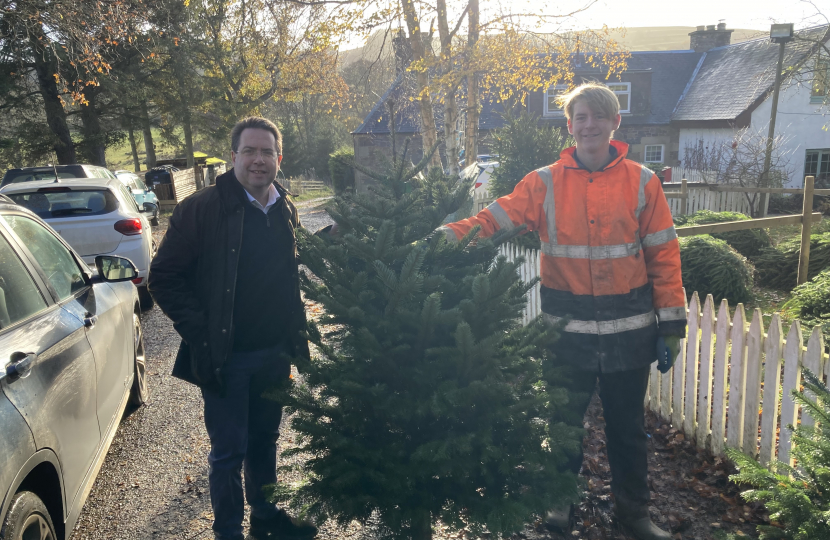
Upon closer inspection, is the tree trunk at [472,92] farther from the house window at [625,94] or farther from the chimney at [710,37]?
the chimney at [710,37]

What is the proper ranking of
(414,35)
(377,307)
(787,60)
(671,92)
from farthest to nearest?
1. (671,92)
2. (787,60)
3. (414,35)
4. (377,307)

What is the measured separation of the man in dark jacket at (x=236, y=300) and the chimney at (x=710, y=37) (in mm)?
32310

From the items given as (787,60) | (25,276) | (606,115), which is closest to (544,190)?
(606,115)

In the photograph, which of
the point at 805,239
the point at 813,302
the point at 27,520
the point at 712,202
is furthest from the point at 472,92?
the point at 27,520

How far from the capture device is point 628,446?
124 inches

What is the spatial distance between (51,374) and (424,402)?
1786 mm

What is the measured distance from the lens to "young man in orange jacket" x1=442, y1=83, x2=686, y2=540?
292 centimetres

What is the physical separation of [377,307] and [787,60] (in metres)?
25.7

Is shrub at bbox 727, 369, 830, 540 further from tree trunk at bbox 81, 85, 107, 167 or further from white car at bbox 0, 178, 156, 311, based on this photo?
tree trunk at bbox 81, 85, 107, 167

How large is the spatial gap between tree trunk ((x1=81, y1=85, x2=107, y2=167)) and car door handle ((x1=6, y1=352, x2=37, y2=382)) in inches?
856

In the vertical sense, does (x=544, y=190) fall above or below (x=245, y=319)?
above

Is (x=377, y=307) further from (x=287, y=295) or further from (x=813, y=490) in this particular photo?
(x=813, y=490)

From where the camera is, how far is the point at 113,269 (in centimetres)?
397

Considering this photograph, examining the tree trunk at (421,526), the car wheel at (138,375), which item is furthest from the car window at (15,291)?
the car wheel at (138,375)
